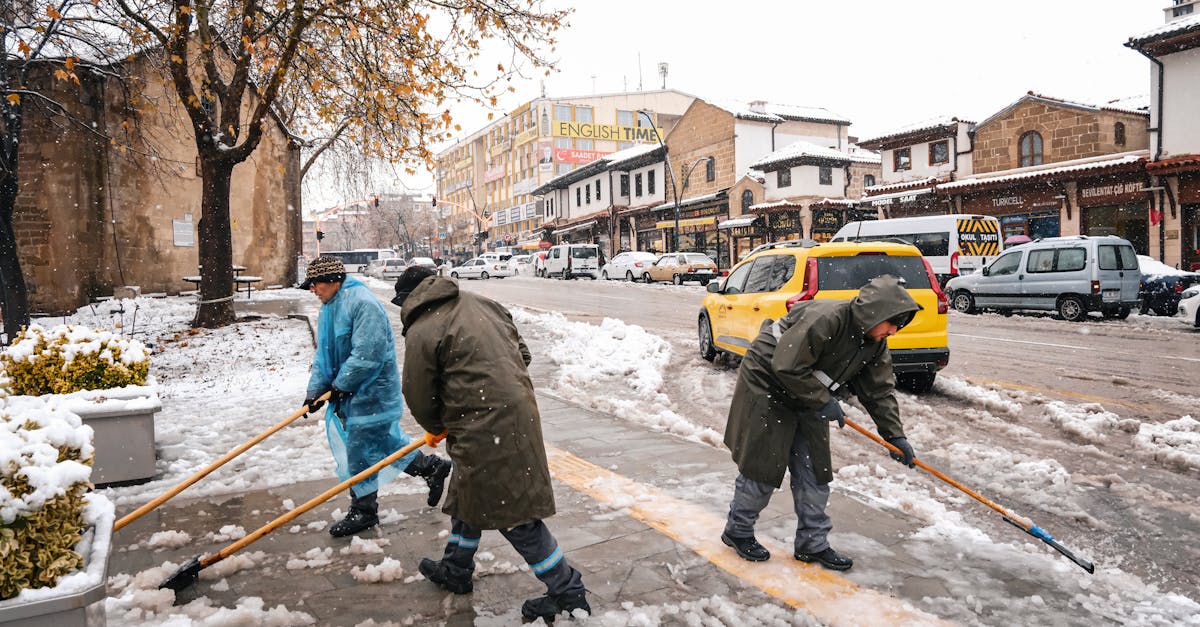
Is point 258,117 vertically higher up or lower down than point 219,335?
higher up

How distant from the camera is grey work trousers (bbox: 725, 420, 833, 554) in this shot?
3660 millimetres

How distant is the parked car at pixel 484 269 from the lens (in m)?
38.3

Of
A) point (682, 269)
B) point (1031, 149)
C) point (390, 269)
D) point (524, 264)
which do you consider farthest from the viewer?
point (524, 264)

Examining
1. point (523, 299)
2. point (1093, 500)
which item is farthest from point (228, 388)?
point (523, 299)

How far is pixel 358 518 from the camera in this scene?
13.7 ft

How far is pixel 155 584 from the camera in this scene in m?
3.48

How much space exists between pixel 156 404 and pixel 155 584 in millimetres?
2178

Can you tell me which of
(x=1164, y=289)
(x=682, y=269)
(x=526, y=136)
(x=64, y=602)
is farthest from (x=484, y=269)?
(x=526, y=136)

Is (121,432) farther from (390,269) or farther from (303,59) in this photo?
(390,269)

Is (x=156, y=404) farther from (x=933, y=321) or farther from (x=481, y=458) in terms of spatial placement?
(x=933, y=321)

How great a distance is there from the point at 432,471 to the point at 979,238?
22.1 metres

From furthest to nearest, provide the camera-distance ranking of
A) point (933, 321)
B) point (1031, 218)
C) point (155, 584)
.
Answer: point (1031, 218)
point (933, 321)
point (155, 584)

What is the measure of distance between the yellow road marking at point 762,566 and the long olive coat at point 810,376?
465 mm

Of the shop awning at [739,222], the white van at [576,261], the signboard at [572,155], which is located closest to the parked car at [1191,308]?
the shop awning at [739,222]
